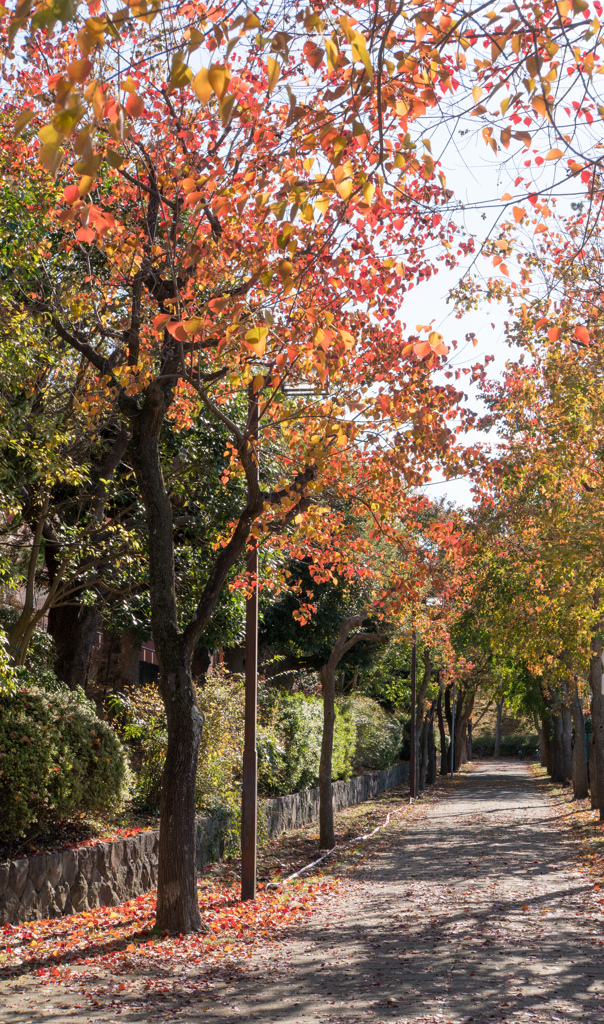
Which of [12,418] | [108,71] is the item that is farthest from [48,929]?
[108,71]

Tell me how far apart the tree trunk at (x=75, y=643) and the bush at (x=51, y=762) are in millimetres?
5255

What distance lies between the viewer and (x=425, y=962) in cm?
784

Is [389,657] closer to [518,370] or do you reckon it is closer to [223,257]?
[518,370]

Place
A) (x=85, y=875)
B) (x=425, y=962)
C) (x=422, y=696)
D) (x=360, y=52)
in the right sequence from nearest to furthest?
(x=360, y=52), (x=425, y=962), (x=85, y=875), (x=422, y=696)

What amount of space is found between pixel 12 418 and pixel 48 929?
18.4 ft

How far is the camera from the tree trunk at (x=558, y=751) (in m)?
38.1

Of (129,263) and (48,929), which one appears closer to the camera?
(48,929)

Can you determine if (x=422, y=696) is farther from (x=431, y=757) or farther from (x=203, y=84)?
(x=203, y=84)

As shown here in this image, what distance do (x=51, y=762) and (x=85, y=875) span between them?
143 centimetres

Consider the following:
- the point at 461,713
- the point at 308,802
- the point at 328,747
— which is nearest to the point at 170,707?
the point at 328,747

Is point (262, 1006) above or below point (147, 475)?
below

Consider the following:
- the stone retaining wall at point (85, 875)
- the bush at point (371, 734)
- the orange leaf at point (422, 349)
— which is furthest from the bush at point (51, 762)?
the bush at point (371, 734)

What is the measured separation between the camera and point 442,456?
386 inches

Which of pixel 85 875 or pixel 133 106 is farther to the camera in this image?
pixel 85 875
